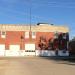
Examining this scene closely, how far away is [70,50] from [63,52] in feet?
19.1

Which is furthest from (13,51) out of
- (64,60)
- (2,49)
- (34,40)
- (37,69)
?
(37,69)

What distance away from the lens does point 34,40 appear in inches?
3467

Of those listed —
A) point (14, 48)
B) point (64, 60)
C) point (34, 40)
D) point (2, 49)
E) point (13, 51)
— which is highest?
point (34, 40)

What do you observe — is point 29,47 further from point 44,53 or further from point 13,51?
point 13,51

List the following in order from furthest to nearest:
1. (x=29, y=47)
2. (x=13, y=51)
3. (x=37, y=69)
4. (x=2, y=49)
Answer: (x=29, y=47) < (x=2, y=49) < (x=13, y=51) < (x=37, y=69)

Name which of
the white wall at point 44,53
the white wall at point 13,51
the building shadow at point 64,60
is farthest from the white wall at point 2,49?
the building shadow at point 64,60

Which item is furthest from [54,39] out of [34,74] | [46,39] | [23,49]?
[34,74]

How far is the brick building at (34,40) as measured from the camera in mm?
86188

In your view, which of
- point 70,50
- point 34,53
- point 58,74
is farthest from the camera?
point 70,50

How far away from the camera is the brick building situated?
8619 cm

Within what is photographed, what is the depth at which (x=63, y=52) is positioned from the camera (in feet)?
284

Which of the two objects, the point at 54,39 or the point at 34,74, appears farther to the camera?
the point at 54,39

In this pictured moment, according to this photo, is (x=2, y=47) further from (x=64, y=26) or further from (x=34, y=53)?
(x=64, y=26)

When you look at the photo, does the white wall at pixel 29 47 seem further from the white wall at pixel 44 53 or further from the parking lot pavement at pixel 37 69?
the parking lot pavement at pixel 37 69
